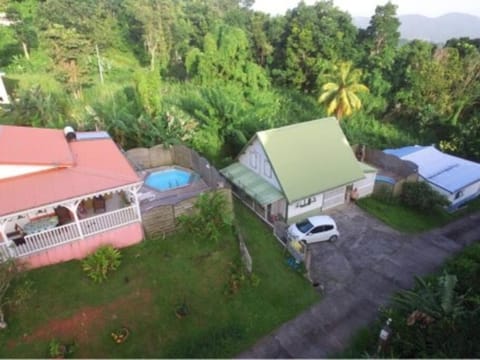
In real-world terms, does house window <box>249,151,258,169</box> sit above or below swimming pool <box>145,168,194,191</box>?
above

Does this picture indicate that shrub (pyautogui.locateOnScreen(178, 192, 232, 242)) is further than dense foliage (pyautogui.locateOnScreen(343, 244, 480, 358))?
Yes

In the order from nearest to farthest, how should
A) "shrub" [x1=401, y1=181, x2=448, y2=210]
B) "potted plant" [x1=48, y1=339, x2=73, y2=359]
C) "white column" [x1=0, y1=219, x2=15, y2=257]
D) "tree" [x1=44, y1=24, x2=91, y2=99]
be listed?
"potted plant" [x1=48, y1=339, x2=73, y2=359]
"white column" [x1=0, y1=219, x2=15, y2=257]
"shrub" [x1=401, y1=181, x2=448, y2=210]
"tree" [x1=44, y1=24, x2=91, y2=99]

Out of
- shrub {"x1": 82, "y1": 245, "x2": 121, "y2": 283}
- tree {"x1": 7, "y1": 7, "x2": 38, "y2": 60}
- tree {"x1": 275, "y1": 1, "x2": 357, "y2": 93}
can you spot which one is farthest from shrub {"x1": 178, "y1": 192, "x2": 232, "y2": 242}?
tree {"x1": 7, "y1": 7, "x2": 38, "y2": 60}

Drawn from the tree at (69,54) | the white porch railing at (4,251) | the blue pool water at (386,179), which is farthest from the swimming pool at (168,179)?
the tree at (69,54)

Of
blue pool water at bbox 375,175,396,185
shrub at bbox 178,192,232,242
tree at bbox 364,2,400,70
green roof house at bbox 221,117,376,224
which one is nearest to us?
shrub at bbox 178,192,232,242

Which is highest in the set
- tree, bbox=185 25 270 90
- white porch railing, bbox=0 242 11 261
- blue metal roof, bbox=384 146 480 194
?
tree, bbox=185 25 270 90

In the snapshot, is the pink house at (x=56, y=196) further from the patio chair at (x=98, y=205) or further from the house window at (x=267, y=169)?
the house window at (x=267, y=169)

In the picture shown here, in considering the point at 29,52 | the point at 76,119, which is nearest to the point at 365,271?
the point at 76,119

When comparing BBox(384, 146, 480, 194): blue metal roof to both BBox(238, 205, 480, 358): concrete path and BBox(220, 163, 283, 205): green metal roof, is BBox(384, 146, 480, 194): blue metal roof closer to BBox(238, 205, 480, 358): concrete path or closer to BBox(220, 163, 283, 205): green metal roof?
BBox(238, 205, 480, 358): concrete path
